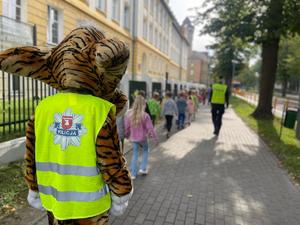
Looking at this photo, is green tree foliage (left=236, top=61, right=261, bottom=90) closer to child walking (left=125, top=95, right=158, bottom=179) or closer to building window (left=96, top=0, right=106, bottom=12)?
building window (left=96, top=0, right=106, bottom=12)

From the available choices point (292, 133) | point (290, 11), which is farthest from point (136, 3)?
point (292, 133)

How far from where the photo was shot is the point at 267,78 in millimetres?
17328

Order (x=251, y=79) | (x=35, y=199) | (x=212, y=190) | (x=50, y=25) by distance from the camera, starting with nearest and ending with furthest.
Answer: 1. (x=35, y=199)
2. (x=212, y=190)
3. (x=50, y=25)
4. (x=251, y=79)

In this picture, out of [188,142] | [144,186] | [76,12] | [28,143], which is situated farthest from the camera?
[76,12]

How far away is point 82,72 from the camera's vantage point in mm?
1979

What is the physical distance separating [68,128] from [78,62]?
1.36 ft

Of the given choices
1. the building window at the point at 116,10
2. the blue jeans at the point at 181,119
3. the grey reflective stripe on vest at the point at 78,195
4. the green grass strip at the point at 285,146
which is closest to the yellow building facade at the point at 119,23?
the building window at the point at 116,10

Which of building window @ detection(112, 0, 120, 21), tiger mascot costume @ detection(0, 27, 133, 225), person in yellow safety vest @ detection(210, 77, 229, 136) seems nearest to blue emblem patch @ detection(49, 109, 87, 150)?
tiger mascot costume @ detection(0, 27, 133, 225)

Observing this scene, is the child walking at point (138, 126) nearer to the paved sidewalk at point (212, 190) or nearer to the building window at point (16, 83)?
the paved sidewalk at point (212, 190)

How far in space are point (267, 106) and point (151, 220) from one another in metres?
15.0

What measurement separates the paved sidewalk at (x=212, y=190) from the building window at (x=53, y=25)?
30.3ft

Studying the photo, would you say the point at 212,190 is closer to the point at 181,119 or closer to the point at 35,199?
the point at 35,199

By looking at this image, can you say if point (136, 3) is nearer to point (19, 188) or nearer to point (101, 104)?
point (19, 188)

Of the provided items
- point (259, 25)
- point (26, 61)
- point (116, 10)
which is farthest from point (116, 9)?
point (26, 61)
